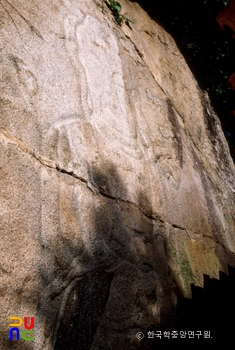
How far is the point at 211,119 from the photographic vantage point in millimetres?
3643

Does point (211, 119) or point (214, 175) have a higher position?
point (211, 119)

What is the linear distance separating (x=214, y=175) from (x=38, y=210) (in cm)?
244

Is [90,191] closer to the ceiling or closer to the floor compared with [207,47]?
closer to the floor

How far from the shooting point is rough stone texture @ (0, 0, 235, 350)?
44.6 inches

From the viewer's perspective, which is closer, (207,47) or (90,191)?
(90,191)

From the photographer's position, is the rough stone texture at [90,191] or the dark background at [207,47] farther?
the dark background at [207,47]

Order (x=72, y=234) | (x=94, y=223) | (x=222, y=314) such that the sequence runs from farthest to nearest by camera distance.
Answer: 1. (x=222, y=314)
2. (x=94, y=223)
3. (x=72, y=234)

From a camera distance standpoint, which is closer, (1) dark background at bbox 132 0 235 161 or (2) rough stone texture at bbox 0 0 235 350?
(2) rough stone texture at bbox 0 0 235 350

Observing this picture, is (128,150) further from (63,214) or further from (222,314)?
(222,314)

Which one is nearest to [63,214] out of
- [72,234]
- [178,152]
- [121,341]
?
[72,234]

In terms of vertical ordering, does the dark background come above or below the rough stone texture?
above

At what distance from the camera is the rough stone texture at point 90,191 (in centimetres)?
113

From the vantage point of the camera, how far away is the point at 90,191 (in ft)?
4.79

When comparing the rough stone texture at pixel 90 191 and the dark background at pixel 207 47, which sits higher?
the dark background at pixel 207 47
